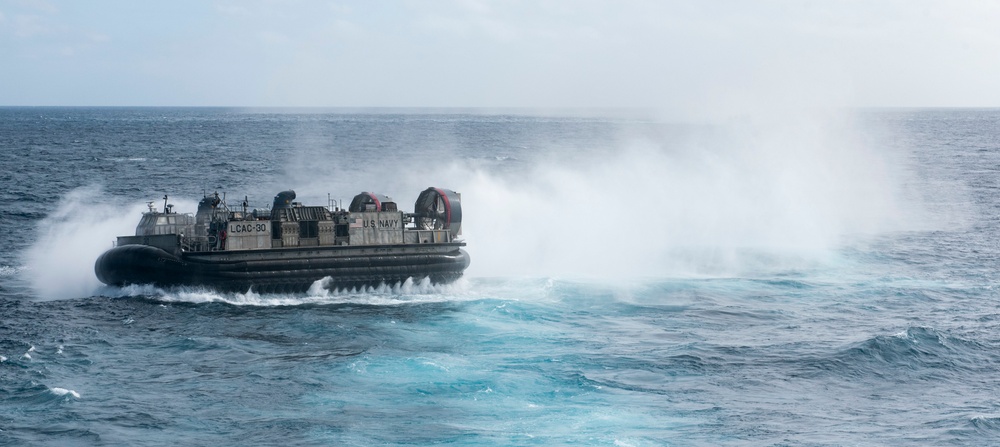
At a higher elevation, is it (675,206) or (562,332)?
(675,206)

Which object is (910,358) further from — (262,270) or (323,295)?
(262,270)

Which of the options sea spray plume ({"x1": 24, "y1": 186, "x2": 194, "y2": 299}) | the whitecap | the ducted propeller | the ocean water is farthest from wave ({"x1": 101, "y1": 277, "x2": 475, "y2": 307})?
the whitecap

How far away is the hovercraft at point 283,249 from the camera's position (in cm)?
4562

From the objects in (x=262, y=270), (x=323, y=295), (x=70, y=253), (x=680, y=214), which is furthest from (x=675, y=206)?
(x=70, y=253)

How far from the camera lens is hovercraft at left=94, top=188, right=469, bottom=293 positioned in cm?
4562

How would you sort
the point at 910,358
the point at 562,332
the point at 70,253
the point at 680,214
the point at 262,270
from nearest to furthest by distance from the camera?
the point at 910,358 → the point at 562,332 → the point at 262,270 → the point at 70,253 → the point at 680,214

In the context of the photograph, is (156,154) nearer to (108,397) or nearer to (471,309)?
(471,309)

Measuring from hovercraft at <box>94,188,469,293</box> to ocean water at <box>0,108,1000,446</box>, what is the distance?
0.79m

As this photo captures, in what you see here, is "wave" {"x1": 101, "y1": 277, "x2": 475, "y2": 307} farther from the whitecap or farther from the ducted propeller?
the whitecap

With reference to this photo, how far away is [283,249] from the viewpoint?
4697cm

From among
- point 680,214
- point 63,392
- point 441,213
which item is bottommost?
point 63,392

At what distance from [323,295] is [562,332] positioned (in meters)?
12.2

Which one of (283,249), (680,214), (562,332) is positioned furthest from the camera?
(680,214)

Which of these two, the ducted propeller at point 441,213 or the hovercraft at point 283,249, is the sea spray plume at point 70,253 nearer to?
the hovercraft at point 283,249
